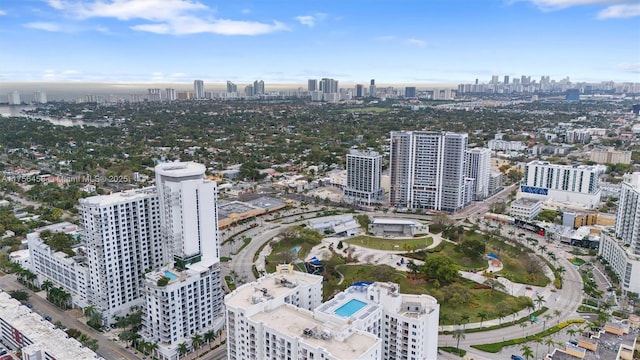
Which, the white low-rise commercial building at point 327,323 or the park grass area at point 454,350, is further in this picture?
the park grass area at point 454,350

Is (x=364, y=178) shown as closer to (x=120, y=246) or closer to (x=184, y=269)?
(x=184, y=269)

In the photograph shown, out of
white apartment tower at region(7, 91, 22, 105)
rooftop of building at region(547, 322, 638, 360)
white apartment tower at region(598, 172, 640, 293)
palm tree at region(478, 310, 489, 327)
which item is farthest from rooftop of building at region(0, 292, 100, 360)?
white apartment tower at region(7, 91, 22, 105)

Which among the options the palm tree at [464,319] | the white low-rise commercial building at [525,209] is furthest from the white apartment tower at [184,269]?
the white low-rise commercial building at [525,209]

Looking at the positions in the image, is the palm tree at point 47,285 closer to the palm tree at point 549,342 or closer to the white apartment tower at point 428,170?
the palm tree at point 549,342

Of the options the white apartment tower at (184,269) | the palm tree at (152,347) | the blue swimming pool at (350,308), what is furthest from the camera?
the white apartment tower at (184,269)

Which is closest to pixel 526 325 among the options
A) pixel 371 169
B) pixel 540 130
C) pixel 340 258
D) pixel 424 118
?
pixel 340 258

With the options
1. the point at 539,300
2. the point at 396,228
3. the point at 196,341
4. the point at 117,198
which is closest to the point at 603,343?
the point at 539,300
